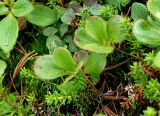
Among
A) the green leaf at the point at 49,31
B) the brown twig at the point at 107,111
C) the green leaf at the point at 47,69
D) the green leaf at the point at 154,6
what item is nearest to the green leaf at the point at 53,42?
the green leaf at the point at 49,31

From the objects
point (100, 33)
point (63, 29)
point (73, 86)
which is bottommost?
point (73, 86)

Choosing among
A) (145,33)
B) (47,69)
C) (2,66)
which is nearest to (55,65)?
(47,69)

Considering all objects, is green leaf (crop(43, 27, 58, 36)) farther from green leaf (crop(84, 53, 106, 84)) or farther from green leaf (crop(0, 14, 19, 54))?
green leaf (crop(84, 53, 106, 84))

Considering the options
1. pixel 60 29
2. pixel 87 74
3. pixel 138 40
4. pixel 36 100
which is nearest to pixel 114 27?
pixel 138 40

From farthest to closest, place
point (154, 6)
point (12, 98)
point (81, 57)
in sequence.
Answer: point (12, 98) → point (81, 57) → point (154, 6)

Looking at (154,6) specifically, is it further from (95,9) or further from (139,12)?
(95,9)

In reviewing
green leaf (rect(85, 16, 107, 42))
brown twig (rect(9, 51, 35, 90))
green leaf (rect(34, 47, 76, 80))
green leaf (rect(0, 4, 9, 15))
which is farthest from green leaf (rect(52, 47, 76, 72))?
green leaf (rect(0, 4, 9, 15))

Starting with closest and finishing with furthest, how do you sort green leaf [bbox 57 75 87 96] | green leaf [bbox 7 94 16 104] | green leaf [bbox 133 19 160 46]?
green leaf [bbox 133 19 160 46]
green leaf [bbox 57 75 87 96]
green leaf [bbox 7 94 16 104]

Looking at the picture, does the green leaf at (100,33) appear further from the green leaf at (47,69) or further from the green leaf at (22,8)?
the green leaf at (22,8)
